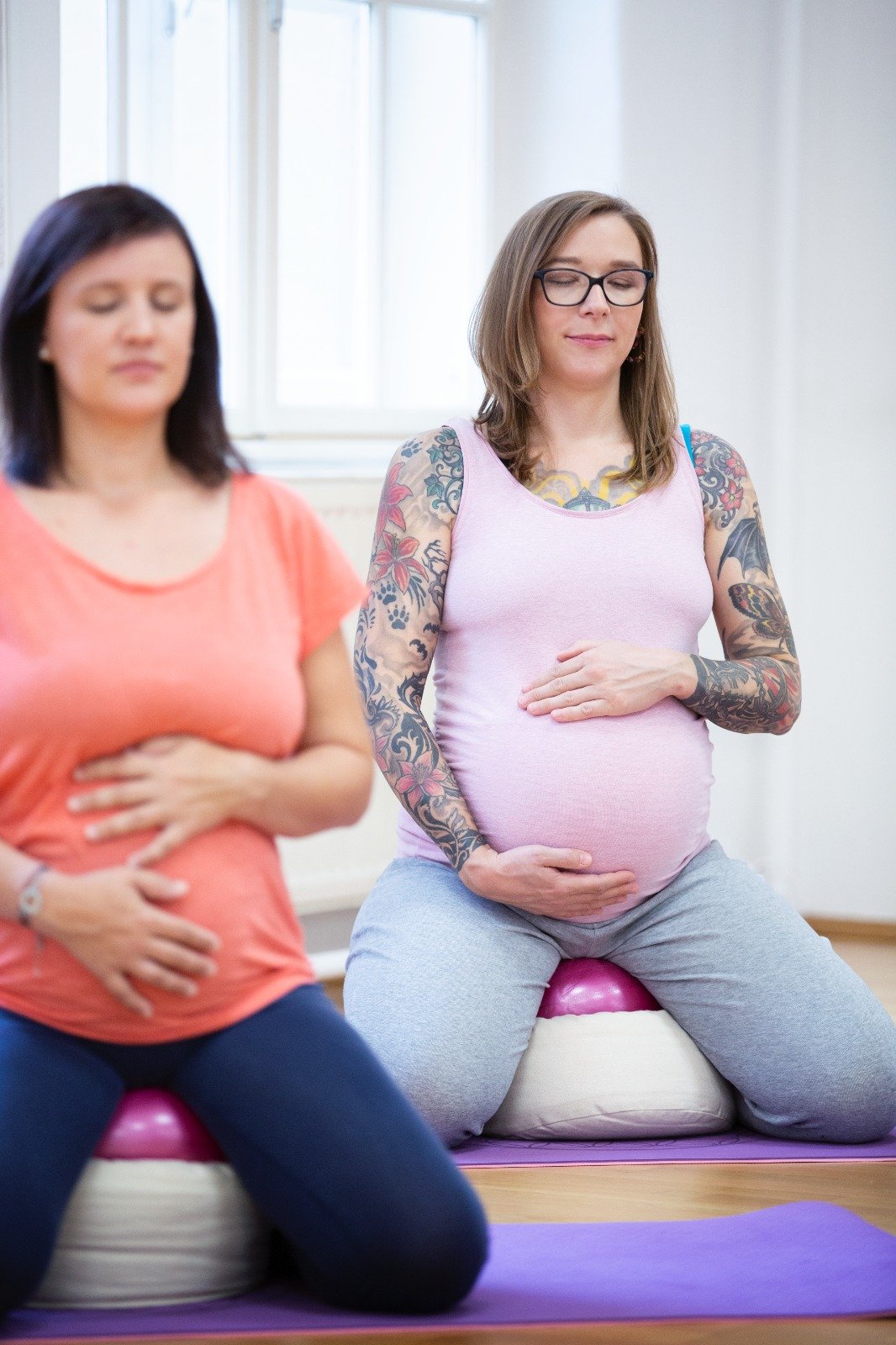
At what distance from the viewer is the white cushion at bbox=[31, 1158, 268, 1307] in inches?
59.7

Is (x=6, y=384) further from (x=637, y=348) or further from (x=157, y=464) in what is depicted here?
(x=637, y=348)

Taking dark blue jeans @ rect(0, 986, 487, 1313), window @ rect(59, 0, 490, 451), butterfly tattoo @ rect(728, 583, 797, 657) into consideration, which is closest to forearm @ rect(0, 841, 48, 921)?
dark blue jeans @ rect(0, 986, 487, 1313)

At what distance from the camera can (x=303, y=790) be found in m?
1.50

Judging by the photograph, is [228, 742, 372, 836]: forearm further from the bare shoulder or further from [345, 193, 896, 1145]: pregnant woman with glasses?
the bare shoulder

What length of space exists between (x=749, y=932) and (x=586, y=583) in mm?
506

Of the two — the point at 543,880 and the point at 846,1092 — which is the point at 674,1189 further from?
the point at 543,880

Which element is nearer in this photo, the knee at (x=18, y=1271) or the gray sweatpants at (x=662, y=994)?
the knee at (x=18, y=1271)

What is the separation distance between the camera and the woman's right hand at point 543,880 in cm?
213

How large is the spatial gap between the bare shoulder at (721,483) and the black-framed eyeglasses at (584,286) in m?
0.25

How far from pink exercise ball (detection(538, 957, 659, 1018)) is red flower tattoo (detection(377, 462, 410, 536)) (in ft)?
2.09

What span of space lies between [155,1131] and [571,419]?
3.96ft

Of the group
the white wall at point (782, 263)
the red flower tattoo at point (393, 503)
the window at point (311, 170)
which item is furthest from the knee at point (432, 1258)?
the white wall at point (782, 263)

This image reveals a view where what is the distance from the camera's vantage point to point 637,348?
94.3 inches

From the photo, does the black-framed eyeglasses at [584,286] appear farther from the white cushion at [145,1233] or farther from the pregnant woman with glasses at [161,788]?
the white cushion at [145,1233]
